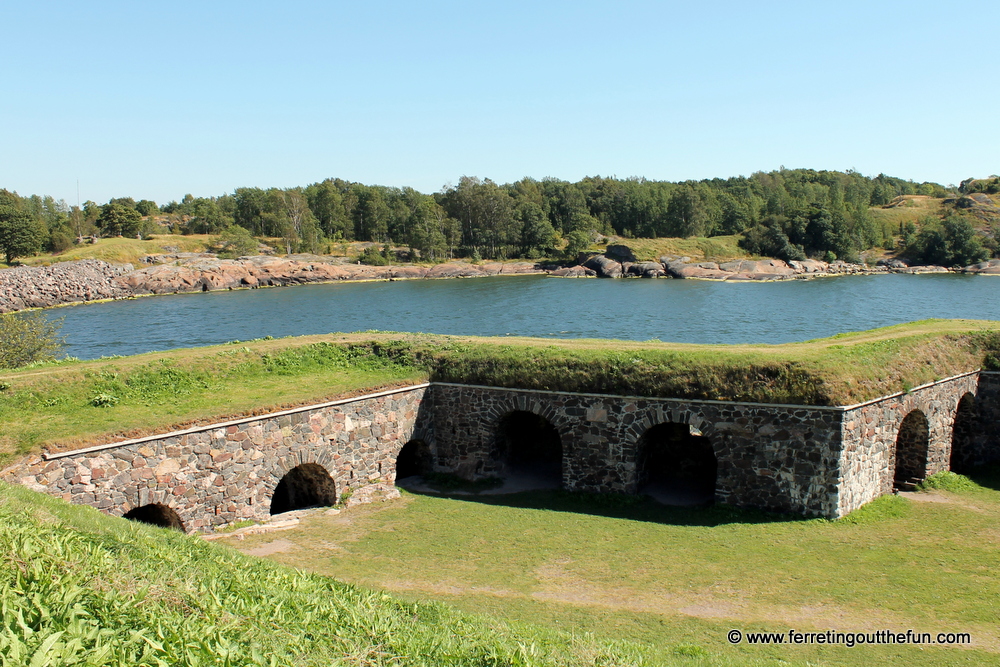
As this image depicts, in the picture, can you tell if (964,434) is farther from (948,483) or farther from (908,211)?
(908,211)

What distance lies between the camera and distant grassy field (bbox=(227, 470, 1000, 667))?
36.8 ft

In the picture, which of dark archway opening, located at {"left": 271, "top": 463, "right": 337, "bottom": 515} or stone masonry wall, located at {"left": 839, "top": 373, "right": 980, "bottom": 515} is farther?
dark archway opening, located at {"left": 271, "top": 463, "right": 337, "bottom": 515}

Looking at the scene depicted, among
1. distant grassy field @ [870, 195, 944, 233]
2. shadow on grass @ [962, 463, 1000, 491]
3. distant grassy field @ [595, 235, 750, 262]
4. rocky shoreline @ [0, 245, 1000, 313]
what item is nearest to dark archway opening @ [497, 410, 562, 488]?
shadow on grass @ [962, 463, 1000, 491]

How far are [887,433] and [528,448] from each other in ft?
29.5

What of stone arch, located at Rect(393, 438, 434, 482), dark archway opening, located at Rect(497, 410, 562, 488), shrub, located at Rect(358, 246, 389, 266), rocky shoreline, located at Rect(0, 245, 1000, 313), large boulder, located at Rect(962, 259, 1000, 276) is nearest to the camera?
dark archway opening, located at Rect(497, 410, 562, 488)

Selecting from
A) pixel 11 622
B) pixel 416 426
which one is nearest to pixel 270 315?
pixel 416 426

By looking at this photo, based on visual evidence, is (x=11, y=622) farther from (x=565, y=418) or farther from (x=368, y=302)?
(x=368, y=302)

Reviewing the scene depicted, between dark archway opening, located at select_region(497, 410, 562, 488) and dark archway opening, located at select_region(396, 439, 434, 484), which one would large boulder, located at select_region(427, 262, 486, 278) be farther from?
dark archway opening, located at select_region(396, 439, 434, 484)

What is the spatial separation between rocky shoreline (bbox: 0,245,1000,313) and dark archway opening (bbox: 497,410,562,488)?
56.9 meters

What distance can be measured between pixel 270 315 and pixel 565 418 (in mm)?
47317

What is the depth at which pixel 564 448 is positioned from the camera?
57.4ft

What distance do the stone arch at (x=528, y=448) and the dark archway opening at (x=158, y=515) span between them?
754 centimetres

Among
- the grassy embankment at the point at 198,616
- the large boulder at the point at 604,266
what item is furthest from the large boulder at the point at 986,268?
the grassy embankment at the point at 198,616

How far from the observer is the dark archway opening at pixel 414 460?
19.1m
